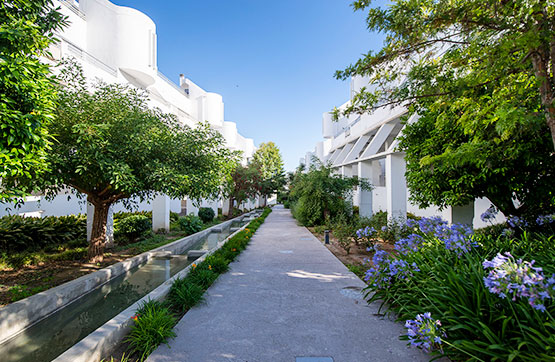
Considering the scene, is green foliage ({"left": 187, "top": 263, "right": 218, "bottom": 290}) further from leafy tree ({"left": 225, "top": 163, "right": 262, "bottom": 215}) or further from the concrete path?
leafy tree ({"left": 225, "top": 163, "right": 262, "bottom": 215})

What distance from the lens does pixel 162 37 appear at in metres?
15.0

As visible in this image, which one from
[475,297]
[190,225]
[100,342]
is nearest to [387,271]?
[475,297]

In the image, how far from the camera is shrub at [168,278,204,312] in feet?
11.7

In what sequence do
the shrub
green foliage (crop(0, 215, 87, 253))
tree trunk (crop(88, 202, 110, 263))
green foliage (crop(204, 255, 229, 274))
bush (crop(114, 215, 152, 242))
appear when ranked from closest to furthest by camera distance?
the shrub
green foliage (crop(204, 255, 229, 274))
tree trunk (crop(88, 202, 110, 263))
green foliage (crop(0, 215, 87, 253))
bush (crop(114, 215, 152, 242))

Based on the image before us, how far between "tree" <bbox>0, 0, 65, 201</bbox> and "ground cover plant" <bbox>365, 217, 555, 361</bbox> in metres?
4.39

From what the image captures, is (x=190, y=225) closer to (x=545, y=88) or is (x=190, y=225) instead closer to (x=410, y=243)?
(x=410, y=243)

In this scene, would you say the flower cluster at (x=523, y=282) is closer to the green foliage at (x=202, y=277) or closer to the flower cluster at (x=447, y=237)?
the flower cluster at (x=447, y=237)

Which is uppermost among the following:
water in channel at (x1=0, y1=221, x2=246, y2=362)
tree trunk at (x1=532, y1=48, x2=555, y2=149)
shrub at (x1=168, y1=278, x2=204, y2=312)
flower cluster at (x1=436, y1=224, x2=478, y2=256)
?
tree trunk at (x1=532, y1=48, x2=555, y2=149)

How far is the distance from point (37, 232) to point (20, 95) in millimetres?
6453

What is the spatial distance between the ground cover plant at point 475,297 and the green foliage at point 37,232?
8.95m

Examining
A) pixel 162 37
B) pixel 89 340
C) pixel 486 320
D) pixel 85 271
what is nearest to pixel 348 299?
pixel 486 320

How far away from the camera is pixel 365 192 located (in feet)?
38.7

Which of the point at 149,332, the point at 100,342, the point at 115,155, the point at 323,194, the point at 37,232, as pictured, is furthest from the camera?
the point at 323,194

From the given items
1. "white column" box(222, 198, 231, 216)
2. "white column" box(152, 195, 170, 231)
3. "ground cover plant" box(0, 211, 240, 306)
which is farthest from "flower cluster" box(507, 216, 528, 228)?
"white column" box(222, 198, 231, 216)
